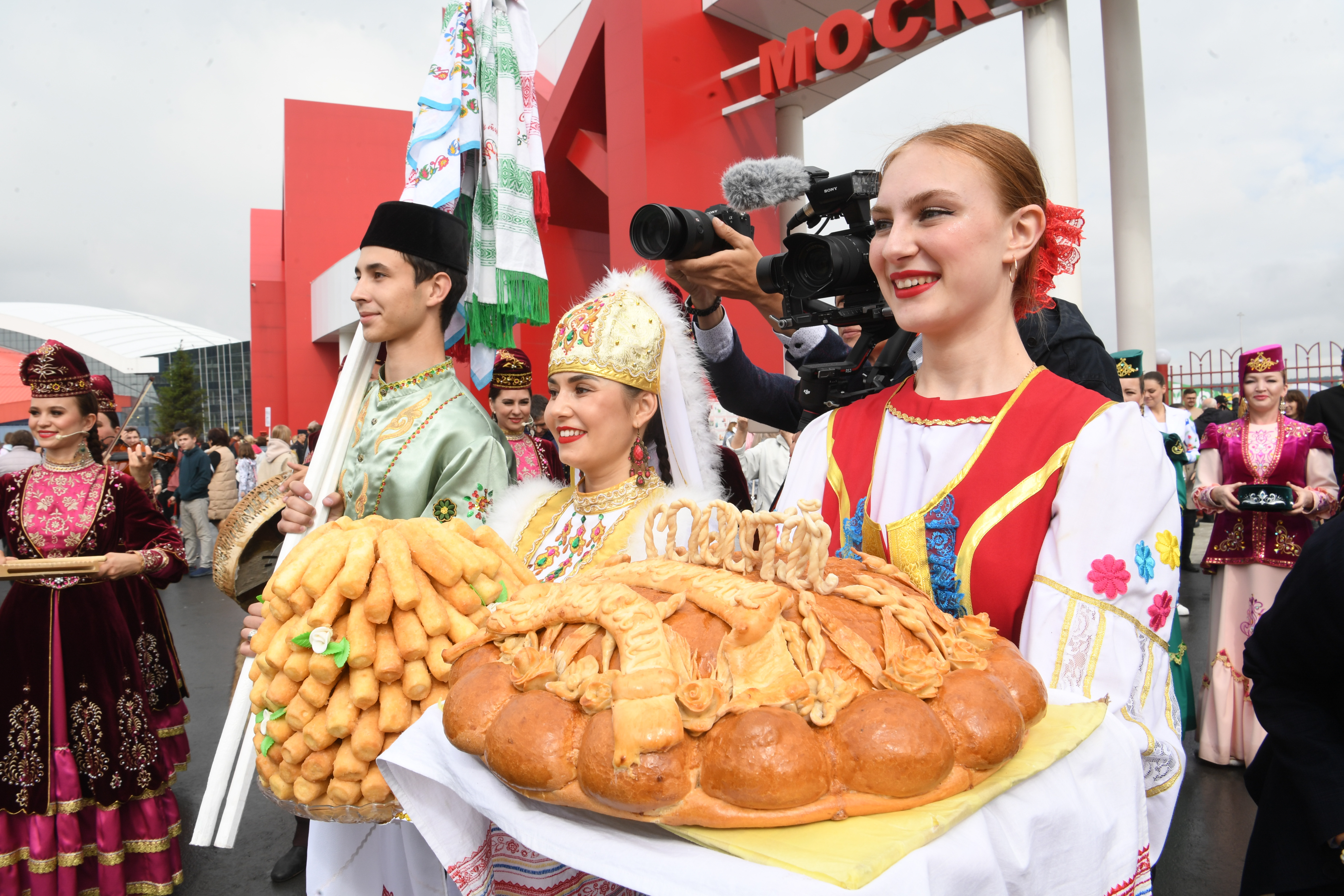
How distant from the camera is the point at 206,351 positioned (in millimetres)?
43281

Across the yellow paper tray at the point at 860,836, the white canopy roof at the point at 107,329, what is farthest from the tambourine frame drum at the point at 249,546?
the white canopy roof at the point at 107,329

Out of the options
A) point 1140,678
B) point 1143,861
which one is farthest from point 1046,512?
point 1143,861

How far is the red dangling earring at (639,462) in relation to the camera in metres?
2.10

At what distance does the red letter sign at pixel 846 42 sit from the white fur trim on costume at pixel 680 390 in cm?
683

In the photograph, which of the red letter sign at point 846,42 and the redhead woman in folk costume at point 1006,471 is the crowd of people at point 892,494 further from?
the red letter sign at point 846,42

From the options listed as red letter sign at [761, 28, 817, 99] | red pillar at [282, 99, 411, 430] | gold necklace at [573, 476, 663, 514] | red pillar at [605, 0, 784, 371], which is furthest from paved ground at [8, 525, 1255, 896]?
red pillar at [282, 99, 411, 430]

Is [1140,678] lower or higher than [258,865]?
higher

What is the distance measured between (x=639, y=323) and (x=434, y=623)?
1.10 m

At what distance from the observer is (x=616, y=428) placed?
2.04 m

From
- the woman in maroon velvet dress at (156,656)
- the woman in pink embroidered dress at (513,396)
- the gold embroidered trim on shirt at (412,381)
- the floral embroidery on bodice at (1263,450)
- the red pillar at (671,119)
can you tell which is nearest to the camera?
the gold embroidered trim on shirt at (412,381)

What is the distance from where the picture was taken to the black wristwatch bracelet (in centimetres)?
197

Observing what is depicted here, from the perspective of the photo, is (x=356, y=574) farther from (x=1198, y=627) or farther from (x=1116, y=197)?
(x=1116, y=197)

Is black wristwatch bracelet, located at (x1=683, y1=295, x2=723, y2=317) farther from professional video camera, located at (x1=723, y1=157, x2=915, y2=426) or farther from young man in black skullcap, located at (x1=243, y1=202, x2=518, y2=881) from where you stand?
young man in black skullcap, located at (x1=243, y1=202, x2=518, y2=881)

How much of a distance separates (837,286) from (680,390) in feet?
2.36
